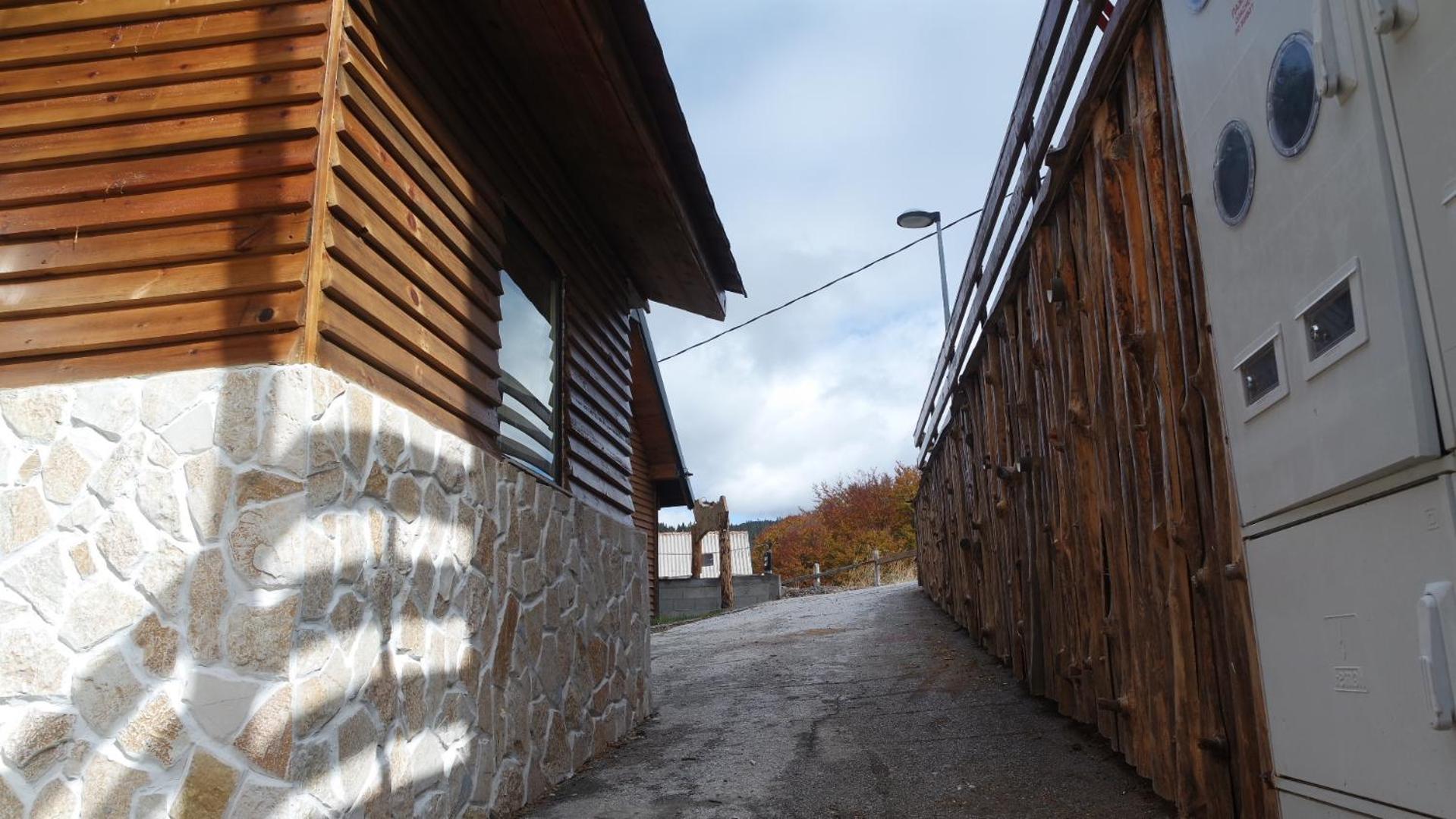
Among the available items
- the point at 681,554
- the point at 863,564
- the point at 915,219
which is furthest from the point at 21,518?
the point at 681,554

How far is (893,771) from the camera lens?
18.5 feet

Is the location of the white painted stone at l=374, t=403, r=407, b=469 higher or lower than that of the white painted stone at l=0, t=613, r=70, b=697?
higher

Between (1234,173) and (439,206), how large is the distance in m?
3.67

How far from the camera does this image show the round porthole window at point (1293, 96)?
→ 229cm

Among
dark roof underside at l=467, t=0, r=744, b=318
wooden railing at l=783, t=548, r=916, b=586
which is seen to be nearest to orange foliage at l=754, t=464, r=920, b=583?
wooden railing at l=783, t=548, r=916, b=586

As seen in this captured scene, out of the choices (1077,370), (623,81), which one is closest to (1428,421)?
(1077,370)

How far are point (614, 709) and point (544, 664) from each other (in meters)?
1.46

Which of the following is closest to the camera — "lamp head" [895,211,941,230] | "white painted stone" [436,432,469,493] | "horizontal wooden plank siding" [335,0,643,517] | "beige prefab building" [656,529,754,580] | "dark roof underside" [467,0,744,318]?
"horizontal wooden plank siding" [335,0,643,517]

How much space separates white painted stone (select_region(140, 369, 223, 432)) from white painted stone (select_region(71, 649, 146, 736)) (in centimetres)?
82

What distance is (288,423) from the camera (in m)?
3.68

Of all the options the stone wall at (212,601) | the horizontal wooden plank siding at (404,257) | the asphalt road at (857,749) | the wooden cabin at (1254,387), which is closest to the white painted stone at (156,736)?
the stone wall at (212,601)

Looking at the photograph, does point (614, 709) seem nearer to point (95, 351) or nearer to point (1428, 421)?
point (95, 351)

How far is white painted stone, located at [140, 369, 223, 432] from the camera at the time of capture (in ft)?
12.2

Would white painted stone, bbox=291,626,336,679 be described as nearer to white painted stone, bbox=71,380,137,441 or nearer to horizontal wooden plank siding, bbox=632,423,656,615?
Result: white painted stone, bbox=71,380,137,441
